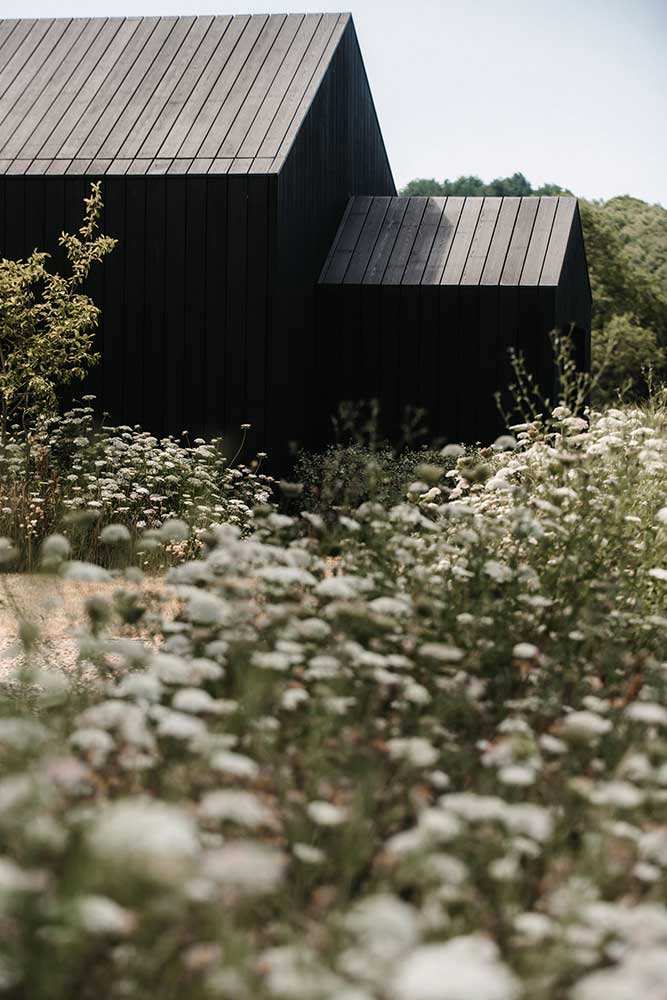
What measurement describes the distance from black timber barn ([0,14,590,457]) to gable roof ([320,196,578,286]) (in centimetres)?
2

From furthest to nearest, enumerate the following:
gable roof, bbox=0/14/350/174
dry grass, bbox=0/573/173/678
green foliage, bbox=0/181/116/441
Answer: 1. gable roof, bbox=0/14/350/174
2. green foliage, bbox=0/181/116/441
3. dry grass, bbox=0/573/173/678

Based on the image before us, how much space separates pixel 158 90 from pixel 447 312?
384 cm

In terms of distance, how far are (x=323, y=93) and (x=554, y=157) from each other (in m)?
22.0

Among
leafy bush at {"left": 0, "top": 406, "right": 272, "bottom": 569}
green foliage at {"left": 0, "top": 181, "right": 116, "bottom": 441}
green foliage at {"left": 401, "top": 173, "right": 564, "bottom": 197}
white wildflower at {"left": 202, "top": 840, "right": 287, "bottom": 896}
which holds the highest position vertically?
green foliage at {"left": 401, "top": 173, "right": 564, "bottom": 197}

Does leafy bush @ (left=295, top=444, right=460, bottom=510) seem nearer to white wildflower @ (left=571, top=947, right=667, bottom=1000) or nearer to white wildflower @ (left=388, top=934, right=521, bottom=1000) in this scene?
white wildflower @ (left=571, top=947, right=667, bottom=1000)

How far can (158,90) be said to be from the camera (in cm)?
1112

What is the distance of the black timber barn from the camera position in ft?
33.0

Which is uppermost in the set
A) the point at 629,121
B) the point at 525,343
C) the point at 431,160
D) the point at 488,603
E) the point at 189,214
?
the point at 431,160

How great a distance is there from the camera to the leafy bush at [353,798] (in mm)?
1657

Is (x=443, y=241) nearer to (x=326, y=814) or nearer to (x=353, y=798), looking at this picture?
(x=353, y=798)

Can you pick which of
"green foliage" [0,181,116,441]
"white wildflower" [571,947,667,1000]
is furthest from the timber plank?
"white wildflower" [571,947,667,1000]

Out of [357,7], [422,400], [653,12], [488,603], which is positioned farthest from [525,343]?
[488,603]

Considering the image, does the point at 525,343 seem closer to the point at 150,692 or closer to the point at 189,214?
the point at 189,214

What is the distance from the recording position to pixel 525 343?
36.3 feet
